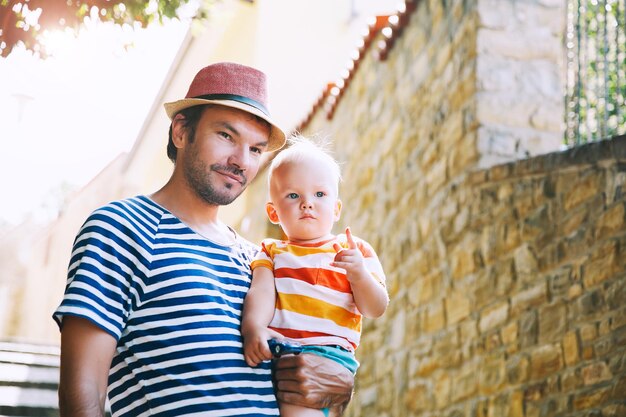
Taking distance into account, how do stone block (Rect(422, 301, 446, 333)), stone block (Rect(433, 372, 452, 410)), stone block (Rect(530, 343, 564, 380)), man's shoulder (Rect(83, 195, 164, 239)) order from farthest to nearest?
stone block (Rect(422, 301, 446, 333)) → stone block (Rect(433, 372, 452, 410)) → stone block (Rect(530, 343, 564, 380)) → man's shoulder (Rect(83, 195, 164, 239))

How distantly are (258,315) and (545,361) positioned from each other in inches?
77.5

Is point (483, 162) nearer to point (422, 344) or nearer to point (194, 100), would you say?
point (422, 344)

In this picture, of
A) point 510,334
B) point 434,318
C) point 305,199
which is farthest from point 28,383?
point 305,199

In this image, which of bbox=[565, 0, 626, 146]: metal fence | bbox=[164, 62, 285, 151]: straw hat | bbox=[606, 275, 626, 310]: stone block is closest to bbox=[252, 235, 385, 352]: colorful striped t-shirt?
bbox=[164, 62, 285, 151]: straw hat

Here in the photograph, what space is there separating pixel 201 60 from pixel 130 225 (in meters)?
12.4

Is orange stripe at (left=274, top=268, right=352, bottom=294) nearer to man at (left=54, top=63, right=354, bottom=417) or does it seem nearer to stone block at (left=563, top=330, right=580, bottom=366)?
man at (left=54, top=63, right=354, bottom=417)

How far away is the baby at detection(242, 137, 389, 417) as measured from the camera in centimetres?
228

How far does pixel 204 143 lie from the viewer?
2414mm

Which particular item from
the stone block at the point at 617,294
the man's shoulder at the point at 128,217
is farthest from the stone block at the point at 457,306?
the man's shoulder at the point at 128,217

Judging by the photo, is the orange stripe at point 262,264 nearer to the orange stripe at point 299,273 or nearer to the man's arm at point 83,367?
the orange stripe at point 299,273

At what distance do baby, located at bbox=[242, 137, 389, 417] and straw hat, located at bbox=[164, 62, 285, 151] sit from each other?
0.21 m

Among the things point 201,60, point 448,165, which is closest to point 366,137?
point 448,165

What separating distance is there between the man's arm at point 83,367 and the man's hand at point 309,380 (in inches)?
18.5

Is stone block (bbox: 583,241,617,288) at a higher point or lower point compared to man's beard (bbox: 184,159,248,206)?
higher
